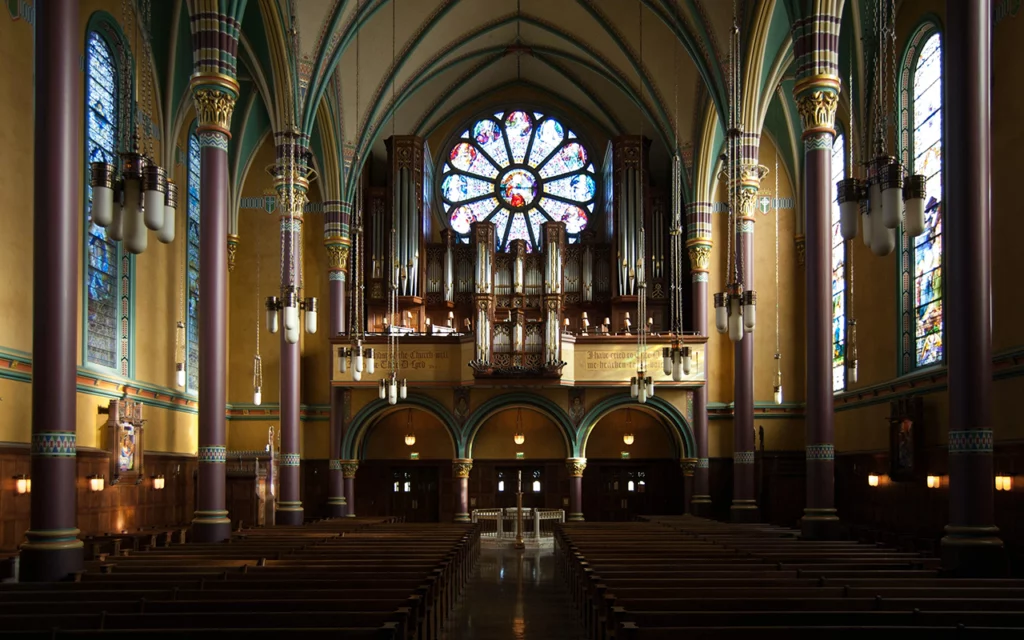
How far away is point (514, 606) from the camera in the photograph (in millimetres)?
16453

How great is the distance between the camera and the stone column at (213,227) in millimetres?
19594

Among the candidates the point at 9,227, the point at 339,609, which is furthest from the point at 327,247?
the point at 339,609

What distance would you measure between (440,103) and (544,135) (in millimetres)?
3977

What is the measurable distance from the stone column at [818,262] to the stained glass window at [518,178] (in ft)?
57.2

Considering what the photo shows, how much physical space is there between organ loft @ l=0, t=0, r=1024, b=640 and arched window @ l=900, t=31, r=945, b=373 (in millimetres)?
113

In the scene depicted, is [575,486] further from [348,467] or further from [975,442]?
[975,442]

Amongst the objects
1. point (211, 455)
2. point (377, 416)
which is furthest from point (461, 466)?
point (211, 455)

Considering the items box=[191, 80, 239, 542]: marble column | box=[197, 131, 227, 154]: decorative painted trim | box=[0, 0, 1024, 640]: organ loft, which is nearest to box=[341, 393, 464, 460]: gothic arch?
box=[0, 0, 1024, 640]: organ loft

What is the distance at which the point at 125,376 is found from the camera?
82.6 feet

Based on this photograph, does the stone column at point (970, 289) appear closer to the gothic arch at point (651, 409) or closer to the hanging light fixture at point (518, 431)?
the gothic arch at point (651, 409)

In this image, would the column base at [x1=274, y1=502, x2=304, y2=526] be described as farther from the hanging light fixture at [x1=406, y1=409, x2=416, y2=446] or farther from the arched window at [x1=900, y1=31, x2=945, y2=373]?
the arched window at [x1=900, y1=31, x2=945, y2=373]

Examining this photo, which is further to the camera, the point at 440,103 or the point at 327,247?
the point at 440,103

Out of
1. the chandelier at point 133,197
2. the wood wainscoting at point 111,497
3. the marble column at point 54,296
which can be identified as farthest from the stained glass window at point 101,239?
the chandelier at point 133,197

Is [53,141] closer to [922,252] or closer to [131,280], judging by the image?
[131,280]
